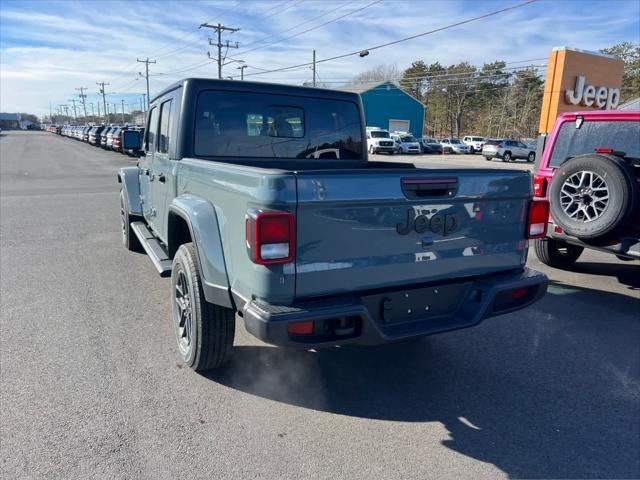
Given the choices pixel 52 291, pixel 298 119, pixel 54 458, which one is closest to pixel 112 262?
pixel 52 291

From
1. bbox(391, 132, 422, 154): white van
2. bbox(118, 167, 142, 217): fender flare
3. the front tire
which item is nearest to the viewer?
the front tire

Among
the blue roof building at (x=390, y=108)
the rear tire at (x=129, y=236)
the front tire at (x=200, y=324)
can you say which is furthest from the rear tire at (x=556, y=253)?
the blue roof building at (x=390, y=108)

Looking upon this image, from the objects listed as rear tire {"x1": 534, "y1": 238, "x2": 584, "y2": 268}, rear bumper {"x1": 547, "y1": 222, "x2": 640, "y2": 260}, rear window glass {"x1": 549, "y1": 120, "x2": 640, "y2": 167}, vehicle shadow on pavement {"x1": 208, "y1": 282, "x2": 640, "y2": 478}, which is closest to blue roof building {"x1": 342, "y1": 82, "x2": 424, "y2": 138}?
rear tire {"x1": 534, "y1": 238, "x2": 584, "y2": 268}

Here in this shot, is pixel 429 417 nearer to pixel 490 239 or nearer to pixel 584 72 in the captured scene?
pixel 490 239

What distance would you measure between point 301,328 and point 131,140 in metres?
3.95

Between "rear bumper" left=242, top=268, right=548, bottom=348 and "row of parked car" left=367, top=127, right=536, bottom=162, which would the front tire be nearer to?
"rear bumper" left=242, top=268, right=548, bottom=348

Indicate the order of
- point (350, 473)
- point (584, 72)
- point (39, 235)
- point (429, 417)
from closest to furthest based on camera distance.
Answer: point (350, 473) → point (429, 417) → point (39, 235) → point (584, 72)

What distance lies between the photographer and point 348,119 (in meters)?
4.57

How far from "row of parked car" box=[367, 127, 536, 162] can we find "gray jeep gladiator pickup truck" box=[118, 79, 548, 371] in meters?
28.3

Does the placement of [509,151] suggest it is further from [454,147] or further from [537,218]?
[537,218]

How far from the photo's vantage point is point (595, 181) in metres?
4.89

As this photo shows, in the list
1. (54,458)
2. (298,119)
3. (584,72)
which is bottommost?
(54,458)

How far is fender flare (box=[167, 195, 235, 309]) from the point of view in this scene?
292 centimetres

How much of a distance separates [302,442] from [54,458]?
4.38 ft
